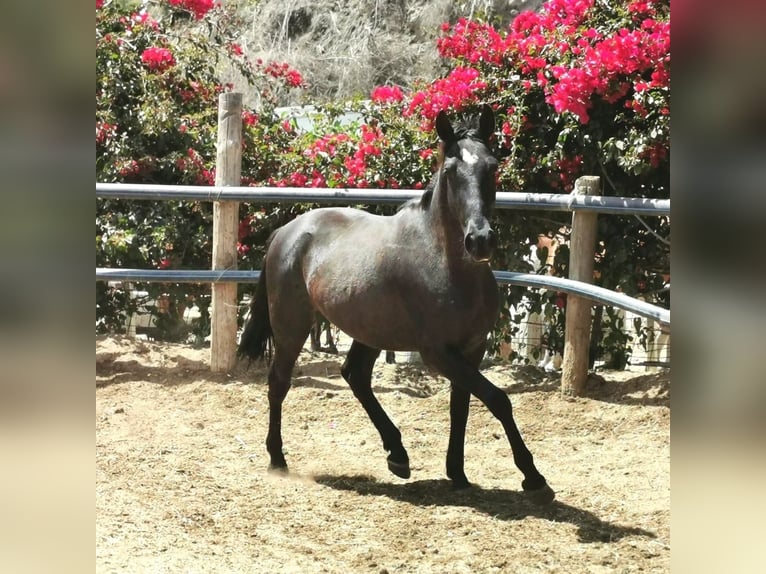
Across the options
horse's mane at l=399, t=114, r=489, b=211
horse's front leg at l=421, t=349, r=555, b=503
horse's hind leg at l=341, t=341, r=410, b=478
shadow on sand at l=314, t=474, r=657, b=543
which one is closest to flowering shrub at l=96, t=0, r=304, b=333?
horse's hind leg at l=341, t=341, r=410, b=478

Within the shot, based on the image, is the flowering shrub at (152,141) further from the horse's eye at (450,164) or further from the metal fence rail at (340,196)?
the horse's eye at (450,164)

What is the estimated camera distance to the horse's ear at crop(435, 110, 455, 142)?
3.67 m

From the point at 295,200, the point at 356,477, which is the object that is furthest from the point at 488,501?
the point at 295,200

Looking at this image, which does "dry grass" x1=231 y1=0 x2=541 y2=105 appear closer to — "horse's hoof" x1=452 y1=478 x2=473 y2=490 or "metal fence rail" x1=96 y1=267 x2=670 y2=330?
"metal fence rail" x1=96 y1=267 x2=670 y2=330

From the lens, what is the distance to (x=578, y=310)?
219 inches

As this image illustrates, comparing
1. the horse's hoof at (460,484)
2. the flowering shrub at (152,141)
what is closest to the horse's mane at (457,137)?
the horse's hoof at (460,484)

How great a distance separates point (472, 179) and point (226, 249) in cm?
328
